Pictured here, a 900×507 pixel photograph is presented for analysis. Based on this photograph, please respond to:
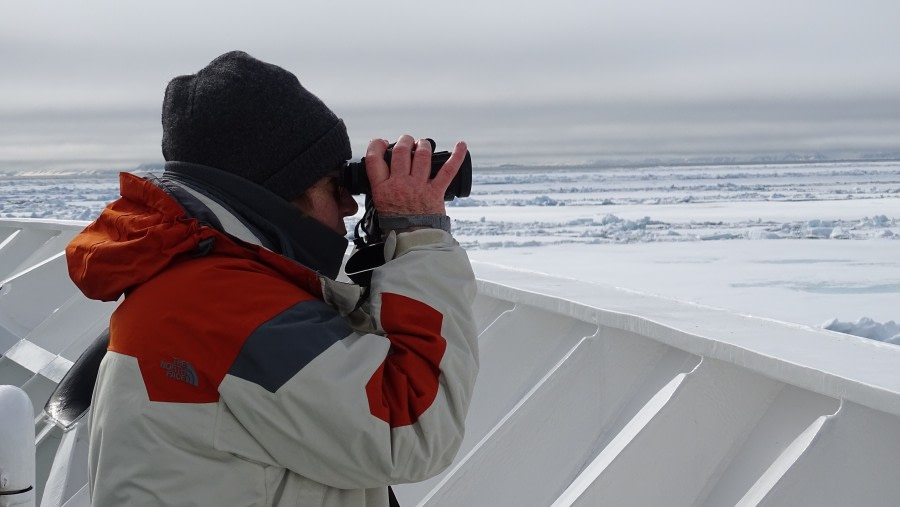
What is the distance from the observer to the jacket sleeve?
96cm

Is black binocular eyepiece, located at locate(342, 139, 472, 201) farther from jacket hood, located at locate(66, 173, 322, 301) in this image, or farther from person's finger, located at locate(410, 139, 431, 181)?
jacket hood, located at locate(66, 173, 322, 301)

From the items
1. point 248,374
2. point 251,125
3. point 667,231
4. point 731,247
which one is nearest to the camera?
point 248,374

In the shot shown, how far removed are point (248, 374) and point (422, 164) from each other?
35cm

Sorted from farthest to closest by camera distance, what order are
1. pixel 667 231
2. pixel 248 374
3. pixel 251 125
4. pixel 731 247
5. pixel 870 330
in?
pixel 667 231 → pixel 731 247 → pixel 870 330 → pixel 251 125 → pixel 248 374

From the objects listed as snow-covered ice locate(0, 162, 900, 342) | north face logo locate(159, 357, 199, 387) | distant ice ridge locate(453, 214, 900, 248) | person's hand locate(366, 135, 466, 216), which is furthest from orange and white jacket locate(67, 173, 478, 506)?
distant ice ridge locate(453, 214, 900, 248)

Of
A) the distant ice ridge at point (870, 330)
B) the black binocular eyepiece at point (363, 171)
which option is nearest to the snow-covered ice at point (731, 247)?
the distant ice ridge at point (870, 330)

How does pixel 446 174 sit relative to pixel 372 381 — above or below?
above

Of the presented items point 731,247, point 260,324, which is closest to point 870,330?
point 260,324

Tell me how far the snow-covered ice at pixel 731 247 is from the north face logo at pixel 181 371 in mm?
2045

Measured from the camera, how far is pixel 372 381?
3.22 ft

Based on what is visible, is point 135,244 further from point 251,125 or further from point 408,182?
point 408,182

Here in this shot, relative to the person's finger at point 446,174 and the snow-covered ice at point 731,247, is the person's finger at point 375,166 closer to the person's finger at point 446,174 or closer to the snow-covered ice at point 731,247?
the person's finger at point 446,174

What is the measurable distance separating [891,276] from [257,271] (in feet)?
→ 22.3

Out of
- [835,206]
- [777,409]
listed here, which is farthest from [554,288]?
[835,206]
